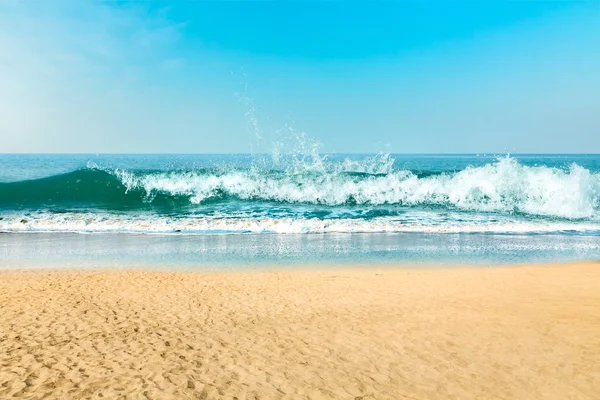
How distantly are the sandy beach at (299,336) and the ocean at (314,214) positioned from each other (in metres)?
2.74

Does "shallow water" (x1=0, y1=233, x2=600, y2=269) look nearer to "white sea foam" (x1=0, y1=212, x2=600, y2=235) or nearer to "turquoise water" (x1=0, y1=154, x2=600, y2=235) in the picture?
"white sea foam" (x1=0, y1=212, x2=600, y2=235)

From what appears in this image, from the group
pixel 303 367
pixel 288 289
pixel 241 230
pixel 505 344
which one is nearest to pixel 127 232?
pixel 241 230

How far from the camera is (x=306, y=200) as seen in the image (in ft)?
85.3

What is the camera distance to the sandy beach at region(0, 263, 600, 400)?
4.93 m

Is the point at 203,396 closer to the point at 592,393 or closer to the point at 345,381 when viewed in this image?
the point at 345,381

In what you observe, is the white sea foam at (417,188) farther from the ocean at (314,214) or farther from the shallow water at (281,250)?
the shallow water at (281,250)

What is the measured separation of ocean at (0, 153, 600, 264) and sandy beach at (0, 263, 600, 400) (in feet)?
8.98

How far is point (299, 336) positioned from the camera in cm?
641

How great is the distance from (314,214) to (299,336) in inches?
555

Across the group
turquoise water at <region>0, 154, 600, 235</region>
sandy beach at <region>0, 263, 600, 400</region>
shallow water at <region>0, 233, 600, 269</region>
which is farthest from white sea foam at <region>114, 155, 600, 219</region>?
sandy beach at <region>0, 263, 600, 400</region>

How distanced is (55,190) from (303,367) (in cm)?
2602

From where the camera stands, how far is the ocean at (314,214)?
42.4 feet

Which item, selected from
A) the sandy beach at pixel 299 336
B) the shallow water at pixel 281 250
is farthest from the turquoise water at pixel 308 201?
the sandy beach at pixel 299 336

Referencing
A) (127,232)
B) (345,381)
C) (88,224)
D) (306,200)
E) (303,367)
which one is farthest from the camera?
(306,200)
